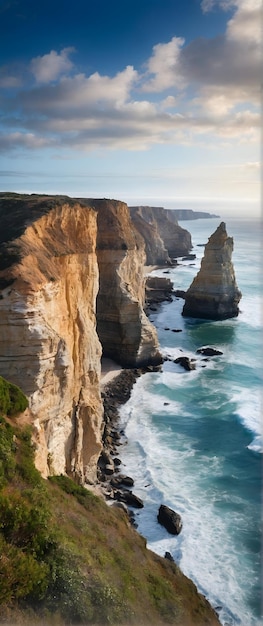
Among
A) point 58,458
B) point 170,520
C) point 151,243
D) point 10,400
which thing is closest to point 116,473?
point 170,520

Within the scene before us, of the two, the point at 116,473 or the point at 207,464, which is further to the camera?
the point at 207,464

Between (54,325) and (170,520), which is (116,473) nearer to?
(170,520)

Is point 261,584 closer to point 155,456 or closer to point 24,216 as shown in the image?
point 155,456

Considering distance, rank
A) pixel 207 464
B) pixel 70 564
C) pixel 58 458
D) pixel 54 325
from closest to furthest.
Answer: pixel 70 564
pixel 58 458
pixel 54 325
pixel 207 464

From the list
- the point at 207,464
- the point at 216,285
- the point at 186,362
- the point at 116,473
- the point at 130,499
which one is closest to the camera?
the point at 130,499

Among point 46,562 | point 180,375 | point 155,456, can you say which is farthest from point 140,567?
point 180,375

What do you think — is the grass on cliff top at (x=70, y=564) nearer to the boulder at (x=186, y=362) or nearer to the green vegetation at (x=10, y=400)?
the green vegetation at (x=10, y=400)

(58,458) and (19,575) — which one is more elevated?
(19,575)

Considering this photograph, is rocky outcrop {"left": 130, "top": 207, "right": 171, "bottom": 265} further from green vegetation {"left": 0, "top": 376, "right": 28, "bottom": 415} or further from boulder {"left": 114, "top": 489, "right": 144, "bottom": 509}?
green vegetation {"left": 0, "top": 376, "right": 28, "bottom": 415}
